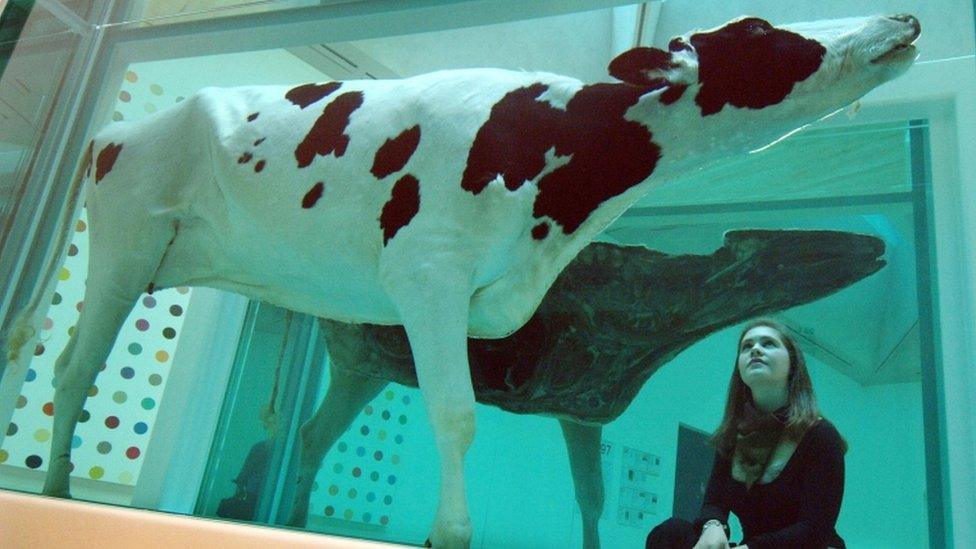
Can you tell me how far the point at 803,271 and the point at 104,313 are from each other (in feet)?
5.33

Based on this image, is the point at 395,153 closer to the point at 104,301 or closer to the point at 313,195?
the point at 313,195

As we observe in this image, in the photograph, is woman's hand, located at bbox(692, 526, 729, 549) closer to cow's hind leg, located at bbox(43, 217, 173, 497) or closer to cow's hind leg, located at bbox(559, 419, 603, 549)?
cow's hind leg, located at bbox(559, 419, 603, 549)

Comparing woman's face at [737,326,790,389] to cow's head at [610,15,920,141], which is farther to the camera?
woman's face at [737,326,790,389]

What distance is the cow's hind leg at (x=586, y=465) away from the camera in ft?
6.23

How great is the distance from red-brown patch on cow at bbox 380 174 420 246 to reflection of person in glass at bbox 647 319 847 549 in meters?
0.67

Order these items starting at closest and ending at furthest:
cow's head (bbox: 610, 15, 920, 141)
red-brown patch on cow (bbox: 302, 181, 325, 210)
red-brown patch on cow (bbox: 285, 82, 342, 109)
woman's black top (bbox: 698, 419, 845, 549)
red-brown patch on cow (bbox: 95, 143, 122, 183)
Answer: woman's black top (bbox: 698, 419, 845, 549) < cow's head (bbox: 610, 15, 920, 141) < red-brown patch on cow (bbox: 302, 181, 325, 210) < red-brown patch on cow (bbox: 285, 82, 342, 109) < red-brown patch on cow (bbox: 95, 143, 122, 183)

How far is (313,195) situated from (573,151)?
53 cm

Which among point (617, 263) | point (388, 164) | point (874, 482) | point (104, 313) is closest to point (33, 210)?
point (104, 313)

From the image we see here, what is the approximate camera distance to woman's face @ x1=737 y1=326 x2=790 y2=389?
1.46m

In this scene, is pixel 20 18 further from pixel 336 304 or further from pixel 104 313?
pixel 336 304

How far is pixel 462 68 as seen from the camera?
1.78 metres

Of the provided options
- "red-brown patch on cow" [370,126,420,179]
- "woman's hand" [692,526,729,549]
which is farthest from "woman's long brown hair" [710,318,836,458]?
"red-brown patch on cow" [370,126,420,179]

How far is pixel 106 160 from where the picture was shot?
1908 millimetres

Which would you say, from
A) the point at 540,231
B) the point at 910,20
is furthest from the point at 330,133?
the point at 910,20
